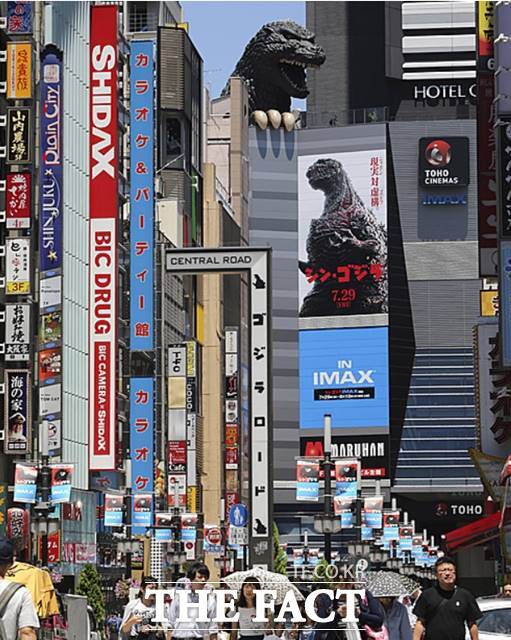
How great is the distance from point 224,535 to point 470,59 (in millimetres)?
108922

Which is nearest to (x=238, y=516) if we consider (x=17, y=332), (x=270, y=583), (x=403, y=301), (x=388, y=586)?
(x=17, y=332)

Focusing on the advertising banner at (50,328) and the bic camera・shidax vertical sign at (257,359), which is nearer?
the bic camera・shidax vertical sign at (257,359)

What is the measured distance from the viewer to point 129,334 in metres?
85.6

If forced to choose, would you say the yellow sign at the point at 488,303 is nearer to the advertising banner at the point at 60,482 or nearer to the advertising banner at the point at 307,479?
the advertising banner at the point at 307,479

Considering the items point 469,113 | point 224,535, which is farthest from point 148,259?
point 469,113

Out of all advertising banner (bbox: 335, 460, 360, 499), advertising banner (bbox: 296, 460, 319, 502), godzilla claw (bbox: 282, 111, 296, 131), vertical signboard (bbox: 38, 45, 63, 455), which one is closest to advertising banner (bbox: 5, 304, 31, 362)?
vertical signboard (bbox: 38, 45, 63, 455)

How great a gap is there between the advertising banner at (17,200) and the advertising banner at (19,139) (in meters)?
0.49

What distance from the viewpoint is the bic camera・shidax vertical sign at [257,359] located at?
3300 centimetres

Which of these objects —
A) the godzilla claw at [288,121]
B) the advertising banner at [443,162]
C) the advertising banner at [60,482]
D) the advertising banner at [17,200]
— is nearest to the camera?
the advertising banner at [60,482]

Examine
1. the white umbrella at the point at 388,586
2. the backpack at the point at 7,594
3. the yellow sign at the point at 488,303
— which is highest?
the yellow sign at the point at 488,303

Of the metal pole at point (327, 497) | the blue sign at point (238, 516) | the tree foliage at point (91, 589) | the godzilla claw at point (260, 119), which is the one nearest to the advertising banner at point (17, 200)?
the metal pole at point (327, 497)

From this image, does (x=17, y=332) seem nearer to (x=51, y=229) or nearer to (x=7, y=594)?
(x=51, y=229)

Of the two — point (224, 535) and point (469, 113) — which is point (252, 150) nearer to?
point (469, 113)

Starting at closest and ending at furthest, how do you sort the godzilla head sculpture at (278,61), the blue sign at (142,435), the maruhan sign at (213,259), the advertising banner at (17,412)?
the maruhan sign at (213,259) → the advertising banner at (17,412) → the blue sign at (142,435) → the godzilla head sculpture at (278,61)
